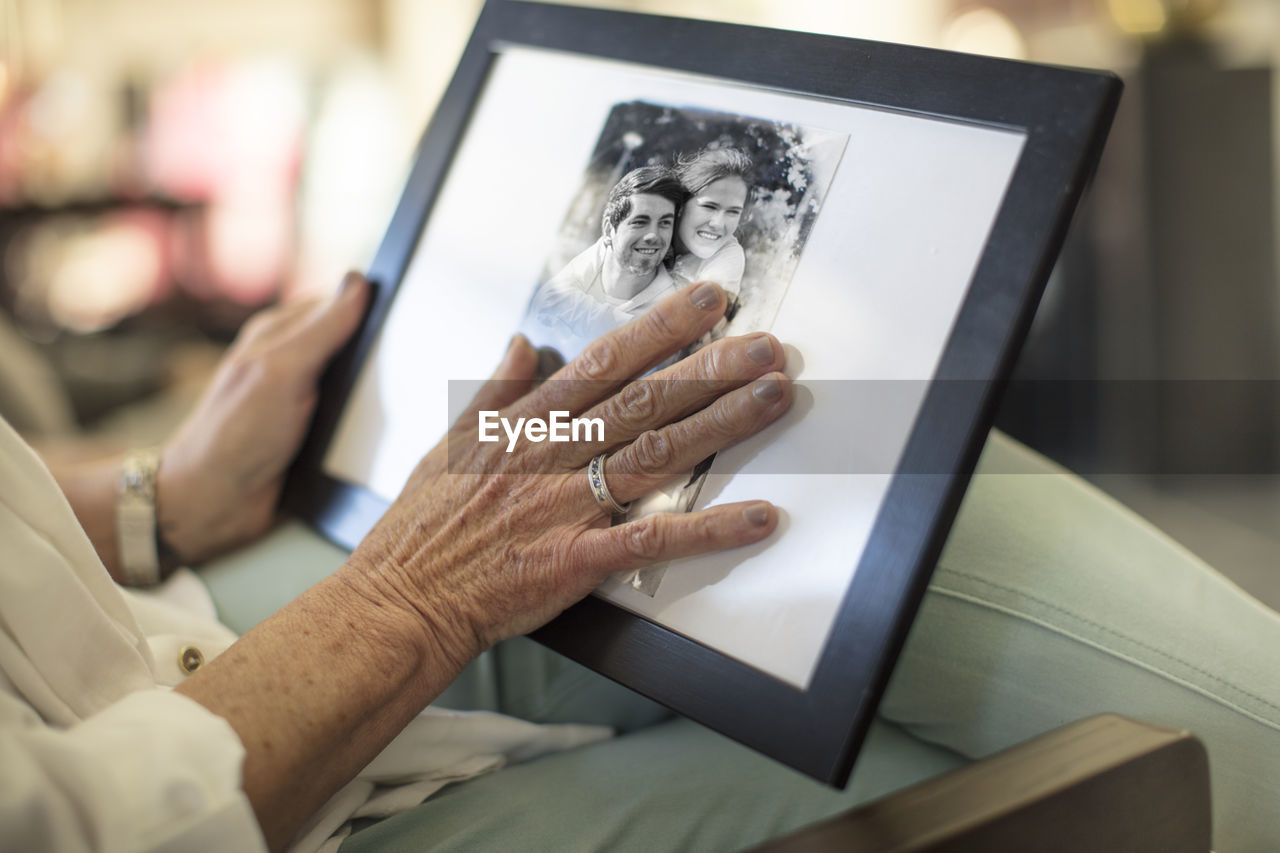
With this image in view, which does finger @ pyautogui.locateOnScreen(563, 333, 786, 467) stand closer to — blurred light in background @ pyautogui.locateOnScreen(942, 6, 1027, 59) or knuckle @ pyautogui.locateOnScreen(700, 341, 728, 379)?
knuckle @ pyautogui.locateOnScreen(700, 341, 728, 379)

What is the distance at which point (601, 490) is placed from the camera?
1.93ft

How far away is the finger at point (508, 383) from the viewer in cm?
67

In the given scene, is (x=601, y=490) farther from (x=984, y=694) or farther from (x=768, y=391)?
(x=984, y=694)

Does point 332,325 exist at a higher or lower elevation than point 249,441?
higher

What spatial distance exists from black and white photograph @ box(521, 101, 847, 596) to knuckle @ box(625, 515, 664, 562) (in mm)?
23

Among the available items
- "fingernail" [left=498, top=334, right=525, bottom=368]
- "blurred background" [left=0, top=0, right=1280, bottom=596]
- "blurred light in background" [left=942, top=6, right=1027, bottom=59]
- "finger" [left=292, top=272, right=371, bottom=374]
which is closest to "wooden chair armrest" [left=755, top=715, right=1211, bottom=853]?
"fingernail" [left=498, top=334, right=525, bottom=368]

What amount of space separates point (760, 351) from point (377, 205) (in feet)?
Result: 13.1

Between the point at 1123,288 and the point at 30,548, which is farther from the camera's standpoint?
the point at 1123,288

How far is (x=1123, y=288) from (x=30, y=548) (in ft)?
8.17

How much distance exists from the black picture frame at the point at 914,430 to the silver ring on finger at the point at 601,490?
0.06m

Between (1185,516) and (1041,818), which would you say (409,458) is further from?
(1185,516)

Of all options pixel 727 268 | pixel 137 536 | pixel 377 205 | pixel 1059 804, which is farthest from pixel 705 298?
pixel 377 205

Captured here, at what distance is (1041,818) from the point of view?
45 centimetres

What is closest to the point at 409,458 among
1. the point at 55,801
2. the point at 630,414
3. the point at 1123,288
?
the point at 630,414
